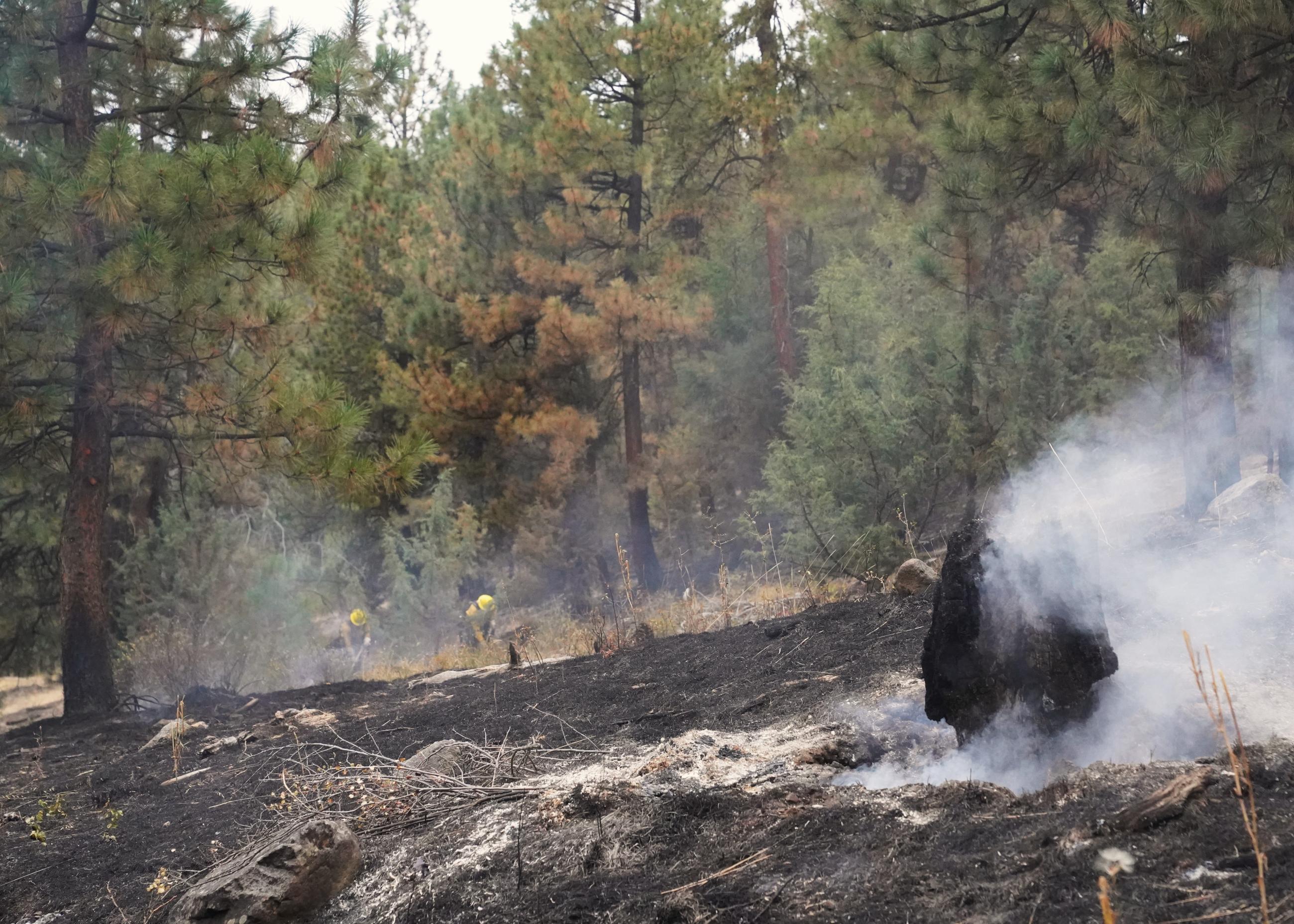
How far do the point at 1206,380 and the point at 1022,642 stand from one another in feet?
17.4

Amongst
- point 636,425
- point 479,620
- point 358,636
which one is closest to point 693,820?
point 479,620

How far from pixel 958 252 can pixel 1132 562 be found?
6.95 metres

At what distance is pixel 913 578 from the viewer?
7129mm

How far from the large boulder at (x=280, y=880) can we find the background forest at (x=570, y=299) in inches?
185

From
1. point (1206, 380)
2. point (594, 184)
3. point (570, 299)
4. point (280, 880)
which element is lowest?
point (280, 880)

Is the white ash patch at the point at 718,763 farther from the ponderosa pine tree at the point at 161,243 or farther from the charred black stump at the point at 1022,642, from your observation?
the ponderosa pine tree at the point at 161,243

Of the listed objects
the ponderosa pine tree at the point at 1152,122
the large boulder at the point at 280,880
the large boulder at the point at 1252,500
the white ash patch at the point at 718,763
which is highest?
the ponderosa pine tree at the point at 1152,122

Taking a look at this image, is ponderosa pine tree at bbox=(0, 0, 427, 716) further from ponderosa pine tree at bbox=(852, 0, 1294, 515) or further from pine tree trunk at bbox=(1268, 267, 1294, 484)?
pine tree trunk at bbox=(1268, 267, 1294, 484)

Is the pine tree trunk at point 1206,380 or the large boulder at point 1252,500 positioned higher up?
the pine tree trunk at point 1206,380

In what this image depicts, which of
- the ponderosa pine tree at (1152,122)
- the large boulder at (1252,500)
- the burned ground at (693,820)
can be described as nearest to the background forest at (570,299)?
the ponderosa pine tree at (1152,122)

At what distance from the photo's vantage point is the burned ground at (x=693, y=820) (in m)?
2.80

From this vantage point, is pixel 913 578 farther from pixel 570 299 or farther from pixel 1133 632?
pixel 570 299

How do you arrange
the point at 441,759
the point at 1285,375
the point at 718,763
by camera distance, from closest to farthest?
1. the point at 718,763
2. the point at 441,759
3. the point at 1285,375

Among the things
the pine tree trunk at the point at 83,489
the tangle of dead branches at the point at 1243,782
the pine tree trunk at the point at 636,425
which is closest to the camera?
the tangle of dead branches at the point at 1243,782
